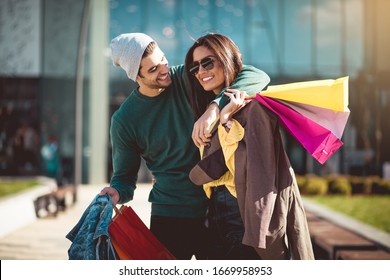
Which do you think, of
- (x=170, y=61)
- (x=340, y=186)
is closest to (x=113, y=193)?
(x=170, y=61)

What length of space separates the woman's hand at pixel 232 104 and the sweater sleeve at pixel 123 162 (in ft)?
1.56

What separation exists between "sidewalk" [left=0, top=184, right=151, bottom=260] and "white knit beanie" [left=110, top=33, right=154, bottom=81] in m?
1.20

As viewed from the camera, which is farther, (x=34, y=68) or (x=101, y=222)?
(x=34, y=68)

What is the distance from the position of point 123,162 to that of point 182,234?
0.35 meters

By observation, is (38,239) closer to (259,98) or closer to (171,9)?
(171,9)

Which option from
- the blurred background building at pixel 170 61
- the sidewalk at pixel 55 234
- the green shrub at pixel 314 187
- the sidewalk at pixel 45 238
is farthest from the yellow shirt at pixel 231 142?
the green shrub at pixel 314 187

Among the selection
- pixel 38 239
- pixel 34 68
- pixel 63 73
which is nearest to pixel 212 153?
pixel 38 239

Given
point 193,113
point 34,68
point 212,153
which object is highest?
point 34,68

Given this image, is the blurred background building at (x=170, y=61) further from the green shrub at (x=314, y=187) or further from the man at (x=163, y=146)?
the man at (x=163, y=146)

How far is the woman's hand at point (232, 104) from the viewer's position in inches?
75.4

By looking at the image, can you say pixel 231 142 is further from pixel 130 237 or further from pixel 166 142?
pixel 130 237

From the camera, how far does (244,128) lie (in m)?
1.96

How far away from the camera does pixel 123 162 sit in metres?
2.29

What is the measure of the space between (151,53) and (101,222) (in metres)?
0.62
